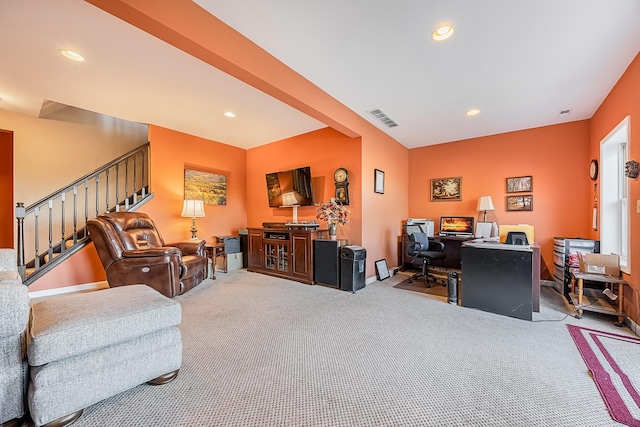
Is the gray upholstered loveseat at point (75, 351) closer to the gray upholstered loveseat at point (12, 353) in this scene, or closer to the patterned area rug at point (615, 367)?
the gray upholstered loveseat at point (12, 353)

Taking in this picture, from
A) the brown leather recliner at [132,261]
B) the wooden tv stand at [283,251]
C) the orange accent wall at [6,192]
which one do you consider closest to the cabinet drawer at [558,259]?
the wooden tv stand at [283,251]

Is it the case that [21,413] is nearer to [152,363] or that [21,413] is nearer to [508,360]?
[152,363]

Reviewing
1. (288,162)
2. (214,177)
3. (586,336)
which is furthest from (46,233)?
(586,336)

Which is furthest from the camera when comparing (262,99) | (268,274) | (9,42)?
(268,274)

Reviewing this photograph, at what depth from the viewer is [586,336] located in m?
2.30

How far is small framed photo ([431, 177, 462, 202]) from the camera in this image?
5.05 meters

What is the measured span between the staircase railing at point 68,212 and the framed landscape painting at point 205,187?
68cm

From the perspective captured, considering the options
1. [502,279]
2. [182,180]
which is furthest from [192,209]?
[502,279]

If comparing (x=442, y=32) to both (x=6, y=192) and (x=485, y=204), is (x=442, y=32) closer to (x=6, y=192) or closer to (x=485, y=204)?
(x=485, y=204)

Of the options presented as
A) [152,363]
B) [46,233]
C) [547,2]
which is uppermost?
[547,2]

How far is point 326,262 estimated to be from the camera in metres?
3.99

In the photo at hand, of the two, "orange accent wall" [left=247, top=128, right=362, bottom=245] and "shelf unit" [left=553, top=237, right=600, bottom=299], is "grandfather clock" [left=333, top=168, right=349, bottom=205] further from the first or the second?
"shelf unit" [left=553, top=237, right=600, bottom=299]

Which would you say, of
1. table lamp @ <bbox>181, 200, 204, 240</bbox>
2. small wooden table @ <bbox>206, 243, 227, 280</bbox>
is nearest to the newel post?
table lamp @ <bbox>181, 200, 204, 240</bbox>

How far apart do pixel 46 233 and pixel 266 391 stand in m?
4.90
